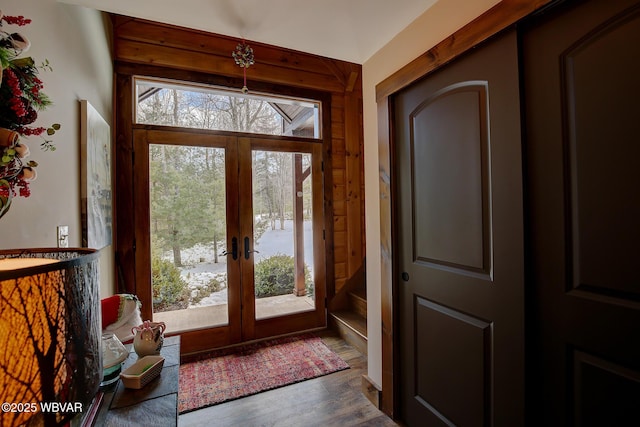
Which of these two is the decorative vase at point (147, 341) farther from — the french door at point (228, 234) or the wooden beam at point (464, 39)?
the wooden beam at point (464, 39)

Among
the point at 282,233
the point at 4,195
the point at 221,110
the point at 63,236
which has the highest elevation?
the point at 221,110

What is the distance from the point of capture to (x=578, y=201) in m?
1.05

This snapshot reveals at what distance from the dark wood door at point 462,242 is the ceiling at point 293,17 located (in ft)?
1.36

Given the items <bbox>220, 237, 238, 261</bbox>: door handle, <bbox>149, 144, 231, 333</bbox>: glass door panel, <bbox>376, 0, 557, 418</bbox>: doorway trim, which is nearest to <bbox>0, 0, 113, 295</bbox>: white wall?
<bbox>149, 144, 231, 333</bbox>: glass door panel

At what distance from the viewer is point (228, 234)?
2.94 metres

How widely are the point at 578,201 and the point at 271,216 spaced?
257 cm

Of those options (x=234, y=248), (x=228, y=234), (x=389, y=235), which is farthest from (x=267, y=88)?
(x=389, y=235)

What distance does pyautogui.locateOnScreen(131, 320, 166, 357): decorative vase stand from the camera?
1336 mm

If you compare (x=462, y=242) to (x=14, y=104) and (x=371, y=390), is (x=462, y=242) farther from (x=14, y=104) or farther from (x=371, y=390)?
(x=14, y=104)

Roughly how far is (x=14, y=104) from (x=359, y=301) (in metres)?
3.14

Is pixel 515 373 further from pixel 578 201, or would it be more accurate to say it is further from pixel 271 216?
pixel 271 216

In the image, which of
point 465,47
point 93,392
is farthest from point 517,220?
point 93,392

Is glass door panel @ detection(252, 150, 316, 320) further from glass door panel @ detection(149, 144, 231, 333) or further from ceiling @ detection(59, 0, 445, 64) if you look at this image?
ceiling @ detection(59, 0, 445, 64)

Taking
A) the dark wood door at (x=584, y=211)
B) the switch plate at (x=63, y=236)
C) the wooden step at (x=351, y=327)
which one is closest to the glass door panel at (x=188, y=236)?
the wooden step at (x=351, y=327)
